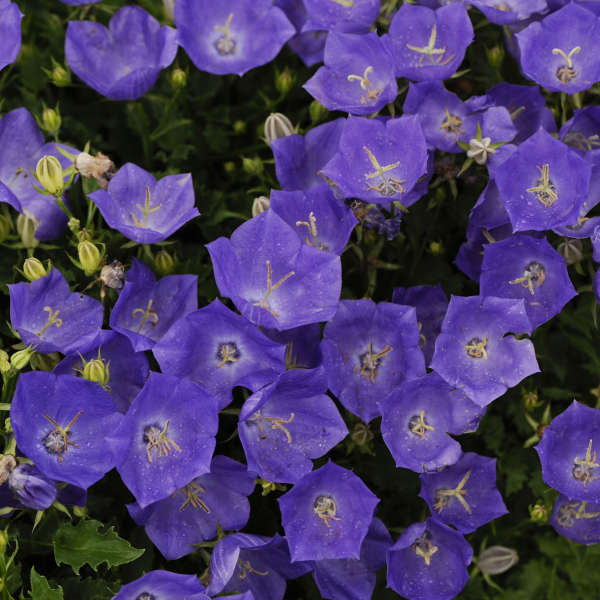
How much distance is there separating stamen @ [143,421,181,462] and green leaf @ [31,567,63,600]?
1.40 ft

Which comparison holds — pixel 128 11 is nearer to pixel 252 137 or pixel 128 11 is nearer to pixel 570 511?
pixel 252 137

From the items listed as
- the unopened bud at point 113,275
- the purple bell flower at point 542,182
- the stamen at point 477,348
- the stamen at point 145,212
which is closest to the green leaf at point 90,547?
the unopened bud at point 113,275

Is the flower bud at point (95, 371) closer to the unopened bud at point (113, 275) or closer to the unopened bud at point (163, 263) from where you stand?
the unopened bud at point (113, 275)

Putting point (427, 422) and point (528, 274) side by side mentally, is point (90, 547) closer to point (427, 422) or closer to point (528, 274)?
point (427, 422)

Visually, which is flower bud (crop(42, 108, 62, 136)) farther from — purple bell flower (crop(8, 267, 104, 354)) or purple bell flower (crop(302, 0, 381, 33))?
purple bell flower (crop(302, 0, 381, 33))

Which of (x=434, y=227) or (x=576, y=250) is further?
(x=434, y=227)

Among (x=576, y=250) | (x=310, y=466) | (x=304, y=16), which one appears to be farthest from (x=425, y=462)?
(x=304, y=16)

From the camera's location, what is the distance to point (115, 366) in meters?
2.70

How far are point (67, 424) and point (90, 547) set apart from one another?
0.36m

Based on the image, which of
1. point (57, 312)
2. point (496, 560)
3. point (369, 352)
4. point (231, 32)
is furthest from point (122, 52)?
point (496, 560)

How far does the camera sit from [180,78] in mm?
3113

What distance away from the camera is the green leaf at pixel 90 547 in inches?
98.3

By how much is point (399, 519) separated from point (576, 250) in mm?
1092

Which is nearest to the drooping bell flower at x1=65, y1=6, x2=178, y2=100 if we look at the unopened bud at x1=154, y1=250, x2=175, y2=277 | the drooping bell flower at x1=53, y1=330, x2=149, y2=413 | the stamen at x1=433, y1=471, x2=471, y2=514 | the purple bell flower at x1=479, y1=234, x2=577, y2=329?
the unopened bud at x1=154, y1=250, x2=175, y2=277
